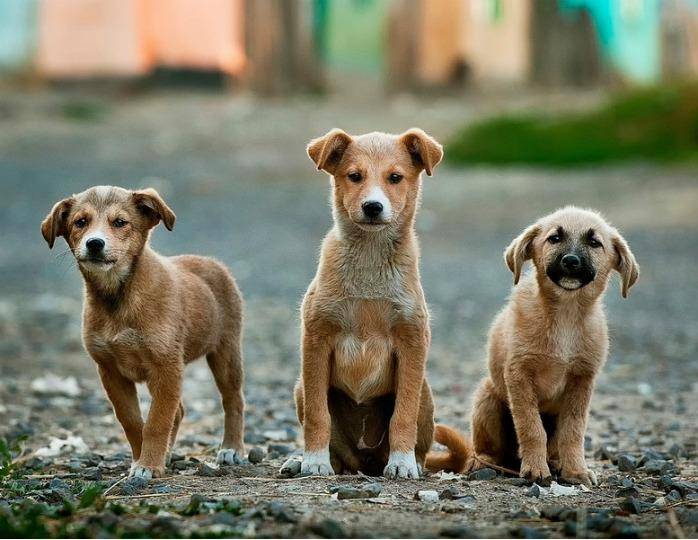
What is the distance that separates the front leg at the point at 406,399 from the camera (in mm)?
6191

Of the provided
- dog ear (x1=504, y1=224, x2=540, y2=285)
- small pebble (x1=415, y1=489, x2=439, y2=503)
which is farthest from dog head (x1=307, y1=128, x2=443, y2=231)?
small pebble (x1=415, y1=489, x2=439, y2=503)

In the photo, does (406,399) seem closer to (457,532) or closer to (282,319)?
(457,532)

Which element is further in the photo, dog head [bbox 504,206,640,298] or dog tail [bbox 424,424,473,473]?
dog tail [bbox 424,424,473,473]

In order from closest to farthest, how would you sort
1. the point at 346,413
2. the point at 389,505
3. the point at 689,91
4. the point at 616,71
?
the point at 389,505 < the point at 346,413 < the point at 689,91 < the point at 616,71

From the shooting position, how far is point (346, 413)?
6551 mm

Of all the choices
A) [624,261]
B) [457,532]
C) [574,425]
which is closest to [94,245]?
[457,532]

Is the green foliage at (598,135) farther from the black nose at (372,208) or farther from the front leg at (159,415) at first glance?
the front leg at (159,415)

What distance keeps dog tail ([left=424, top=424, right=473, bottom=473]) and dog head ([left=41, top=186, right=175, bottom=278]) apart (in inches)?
74.4

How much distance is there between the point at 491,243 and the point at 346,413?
12.0 m

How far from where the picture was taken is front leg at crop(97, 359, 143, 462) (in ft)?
21.0

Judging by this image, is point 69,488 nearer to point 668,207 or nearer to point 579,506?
point 579,506

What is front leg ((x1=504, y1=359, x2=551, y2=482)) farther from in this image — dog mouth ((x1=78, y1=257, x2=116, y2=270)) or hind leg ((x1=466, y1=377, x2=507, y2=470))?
dog mouth ((x1=78, y1=257, x2=116, y2=270))

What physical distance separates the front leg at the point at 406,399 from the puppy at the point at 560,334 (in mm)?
465

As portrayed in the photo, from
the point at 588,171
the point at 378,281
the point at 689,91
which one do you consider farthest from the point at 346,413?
the point at 689,91
